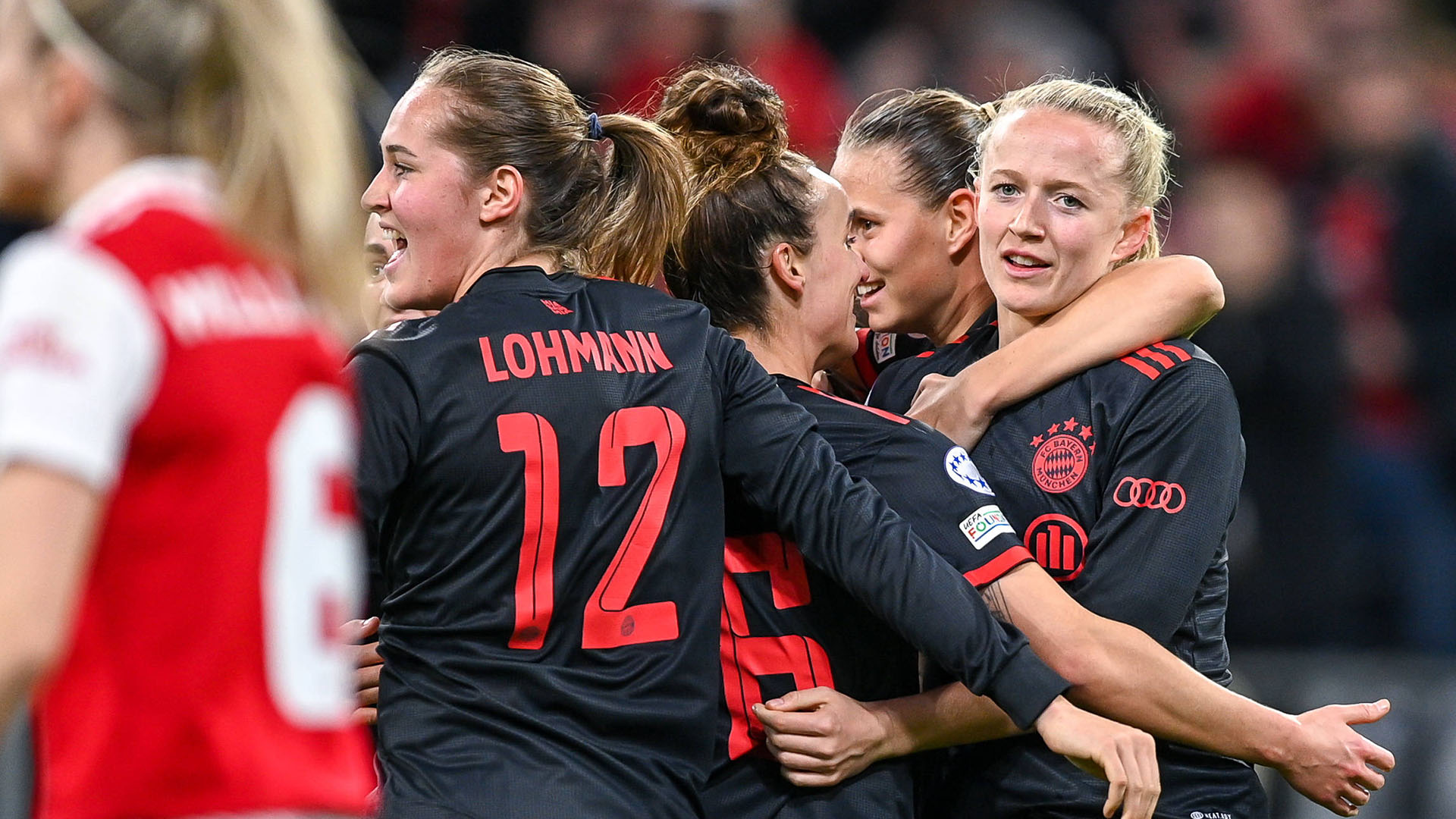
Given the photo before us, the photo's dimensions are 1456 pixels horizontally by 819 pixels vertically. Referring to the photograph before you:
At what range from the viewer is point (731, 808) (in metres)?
3.04

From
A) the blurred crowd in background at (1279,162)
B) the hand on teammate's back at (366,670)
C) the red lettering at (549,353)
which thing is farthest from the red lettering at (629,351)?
the blurred crowd in background at (1279,162)

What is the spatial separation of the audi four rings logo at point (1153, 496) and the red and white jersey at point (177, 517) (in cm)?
187

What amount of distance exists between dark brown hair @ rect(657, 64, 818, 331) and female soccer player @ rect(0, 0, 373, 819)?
63.8 inches

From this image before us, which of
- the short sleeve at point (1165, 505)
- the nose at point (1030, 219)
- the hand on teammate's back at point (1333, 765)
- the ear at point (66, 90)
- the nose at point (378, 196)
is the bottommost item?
the hand on teammate's back at point (1333, 765)

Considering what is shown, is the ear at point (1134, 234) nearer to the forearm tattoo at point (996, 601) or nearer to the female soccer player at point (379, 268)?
the forearm tattoo at point (996, 601)

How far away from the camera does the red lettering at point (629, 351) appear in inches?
113

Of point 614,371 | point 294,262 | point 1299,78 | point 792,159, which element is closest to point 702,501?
point 614,371

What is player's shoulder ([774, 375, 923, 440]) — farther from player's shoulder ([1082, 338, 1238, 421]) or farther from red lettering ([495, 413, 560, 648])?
red lettering ([495, 413, 560, 648])

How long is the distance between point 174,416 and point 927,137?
2414 mm

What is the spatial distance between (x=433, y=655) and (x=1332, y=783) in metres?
1.77

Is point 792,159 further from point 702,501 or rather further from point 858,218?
point 702,501

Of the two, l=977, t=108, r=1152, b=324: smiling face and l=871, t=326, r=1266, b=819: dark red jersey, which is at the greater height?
l=977, t=108, r=1152, b=324: smiling face

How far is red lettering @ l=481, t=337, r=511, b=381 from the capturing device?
9.03 ft

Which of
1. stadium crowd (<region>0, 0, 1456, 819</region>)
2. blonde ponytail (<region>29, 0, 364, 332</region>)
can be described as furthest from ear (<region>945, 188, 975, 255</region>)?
blonde ponytail (<region>29, 0, 364, 332</region>)
